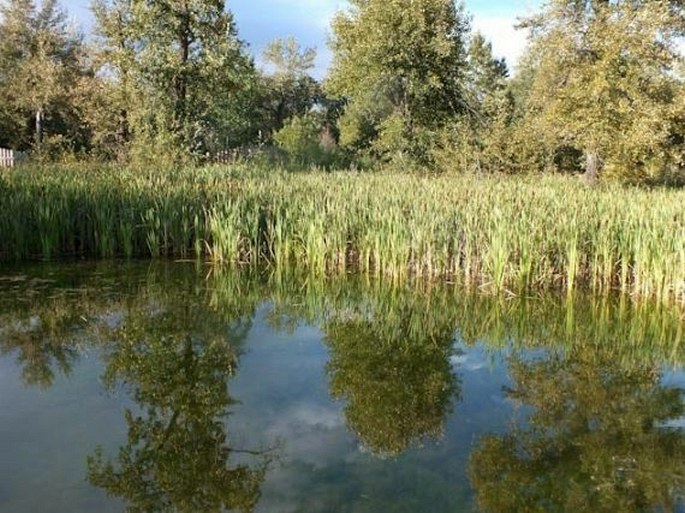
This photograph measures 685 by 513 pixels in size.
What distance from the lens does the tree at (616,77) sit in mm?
10922

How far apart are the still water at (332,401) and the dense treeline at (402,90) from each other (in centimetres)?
685

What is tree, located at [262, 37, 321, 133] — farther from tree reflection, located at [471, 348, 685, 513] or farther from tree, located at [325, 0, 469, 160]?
tree reflection, located at [471, 348, 685, 513]

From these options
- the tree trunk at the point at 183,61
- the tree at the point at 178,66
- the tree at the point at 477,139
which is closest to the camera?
the tree at the point at 178,66

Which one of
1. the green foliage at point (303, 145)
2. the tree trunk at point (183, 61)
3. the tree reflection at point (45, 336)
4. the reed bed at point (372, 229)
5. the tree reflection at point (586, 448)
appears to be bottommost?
the tree reflection at point (586, 448)

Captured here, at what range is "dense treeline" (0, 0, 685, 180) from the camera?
444 inches

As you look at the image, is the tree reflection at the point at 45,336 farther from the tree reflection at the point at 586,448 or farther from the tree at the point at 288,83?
the tree at the point at 288,83

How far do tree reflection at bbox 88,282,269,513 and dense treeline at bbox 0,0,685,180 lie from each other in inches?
319

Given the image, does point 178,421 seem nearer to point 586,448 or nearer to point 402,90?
point 586,448

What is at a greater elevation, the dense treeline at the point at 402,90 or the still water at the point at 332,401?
the dense treeline at the point at 402,90

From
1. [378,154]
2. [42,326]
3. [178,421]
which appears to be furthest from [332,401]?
[378,154]

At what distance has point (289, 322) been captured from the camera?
5.15 metres

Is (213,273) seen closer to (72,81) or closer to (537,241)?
(537,241)

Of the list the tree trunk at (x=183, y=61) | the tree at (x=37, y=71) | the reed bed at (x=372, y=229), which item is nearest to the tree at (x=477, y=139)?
the tree trunk at (x=183, y=61)

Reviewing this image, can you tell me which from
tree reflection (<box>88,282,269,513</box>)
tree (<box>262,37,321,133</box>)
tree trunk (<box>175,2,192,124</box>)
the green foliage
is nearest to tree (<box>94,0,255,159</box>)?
tree trunk (<box>175,2,192,124</box>)
